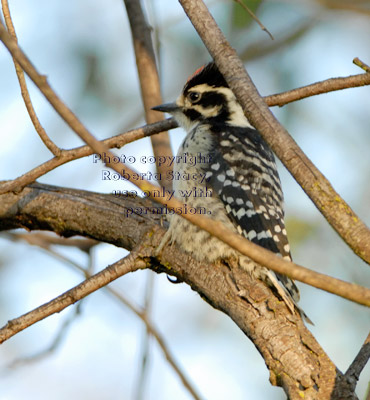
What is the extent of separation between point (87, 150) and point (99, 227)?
26.2 inches

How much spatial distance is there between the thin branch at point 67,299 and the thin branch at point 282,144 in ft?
3.57

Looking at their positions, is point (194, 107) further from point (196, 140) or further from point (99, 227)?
point (99, 227)

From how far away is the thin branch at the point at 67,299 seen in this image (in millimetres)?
2682


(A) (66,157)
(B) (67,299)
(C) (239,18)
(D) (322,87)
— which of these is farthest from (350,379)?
(C) (239,18)

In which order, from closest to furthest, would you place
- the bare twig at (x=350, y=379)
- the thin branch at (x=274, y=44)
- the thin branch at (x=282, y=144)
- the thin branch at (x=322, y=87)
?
the thin branch at (x=282, y=144)
the bare twig at (x=350, y=379)
the thin branch at (x=322, y=87)
the thin branch at (x=274, y=44)

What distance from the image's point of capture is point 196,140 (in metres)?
4.11

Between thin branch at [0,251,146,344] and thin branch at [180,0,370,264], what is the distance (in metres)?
1.09

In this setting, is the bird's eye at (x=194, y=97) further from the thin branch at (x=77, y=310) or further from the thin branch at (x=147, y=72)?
the thin branch at (x=77, y=310)

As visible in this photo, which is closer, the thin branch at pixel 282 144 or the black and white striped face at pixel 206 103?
the thin branch at pixel 282 144

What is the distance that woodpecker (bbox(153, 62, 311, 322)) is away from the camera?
11.5ft

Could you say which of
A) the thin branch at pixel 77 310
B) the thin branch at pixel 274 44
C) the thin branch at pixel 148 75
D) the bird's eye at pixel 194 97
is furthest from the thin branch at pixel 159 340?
the thin branch at pixel 274 44

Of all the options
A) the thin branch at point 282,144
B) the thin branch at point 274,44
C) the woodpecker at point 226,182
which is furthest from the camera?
the thin branch at point 274,44

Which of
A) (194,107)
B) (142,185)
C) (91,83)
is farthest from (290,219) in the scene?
(142,185)

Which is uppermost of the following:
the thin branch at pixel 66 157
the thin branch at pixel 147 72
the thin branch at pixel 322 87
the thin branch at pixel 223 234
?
the thin branch at pixel 147 72
